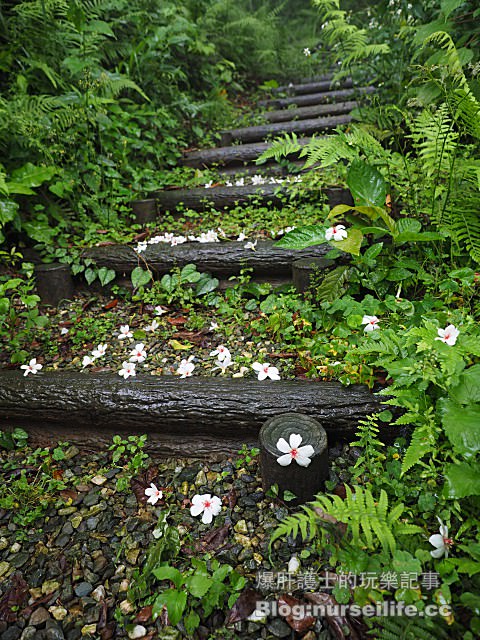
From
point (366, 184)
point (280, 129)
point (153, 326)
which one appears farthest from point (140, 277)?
point (280, 129)

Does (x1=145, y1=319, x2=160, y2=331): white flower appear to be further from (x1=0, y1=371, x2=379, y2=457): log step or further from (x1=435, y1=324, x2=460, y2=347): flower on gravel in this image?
(x1=435, y1=324, x2=460, y2=347): flower on gravel

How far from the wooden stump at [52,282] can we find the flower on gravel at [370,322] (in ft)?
7.86

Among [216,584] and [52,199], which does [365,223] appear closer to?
[216,584]

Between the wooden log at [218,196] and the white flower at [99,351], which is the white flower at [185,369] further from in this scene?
the wooden log at [218,196]

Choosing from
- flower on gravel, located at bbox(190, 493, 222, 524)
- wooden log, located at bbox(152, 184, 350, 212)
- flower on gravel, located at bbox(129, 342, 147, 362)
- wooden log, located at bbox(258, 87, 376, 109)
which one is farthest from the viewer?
wooden log, located at bbox(258, 87, 376, 109)

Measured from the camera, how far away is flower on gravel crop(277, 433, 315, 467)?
1.78 metres

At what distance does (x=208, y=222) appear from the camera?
13.6ft

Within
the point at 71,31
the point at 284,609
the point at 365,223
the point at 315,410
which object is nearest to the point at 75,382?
the point at 315,410

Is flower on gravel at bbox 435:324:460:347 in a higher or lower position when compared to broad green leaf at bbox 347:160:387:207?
lower

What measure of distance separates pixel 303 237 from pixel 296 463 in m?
1.33

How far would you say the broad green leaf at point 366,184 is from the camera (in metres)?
2.72

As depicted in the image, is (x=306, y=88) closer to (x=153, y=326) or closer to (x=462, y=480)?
(x=153, y=326)

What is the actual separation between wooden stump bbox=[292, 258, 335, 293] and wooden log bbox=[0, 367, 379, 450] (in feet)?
2.84

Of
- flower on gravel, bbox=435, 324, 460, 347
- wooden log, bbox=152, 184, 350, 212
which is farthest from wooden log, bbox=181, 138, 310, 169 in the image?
flower on gravel, bbox=435, 324, 460, 347
